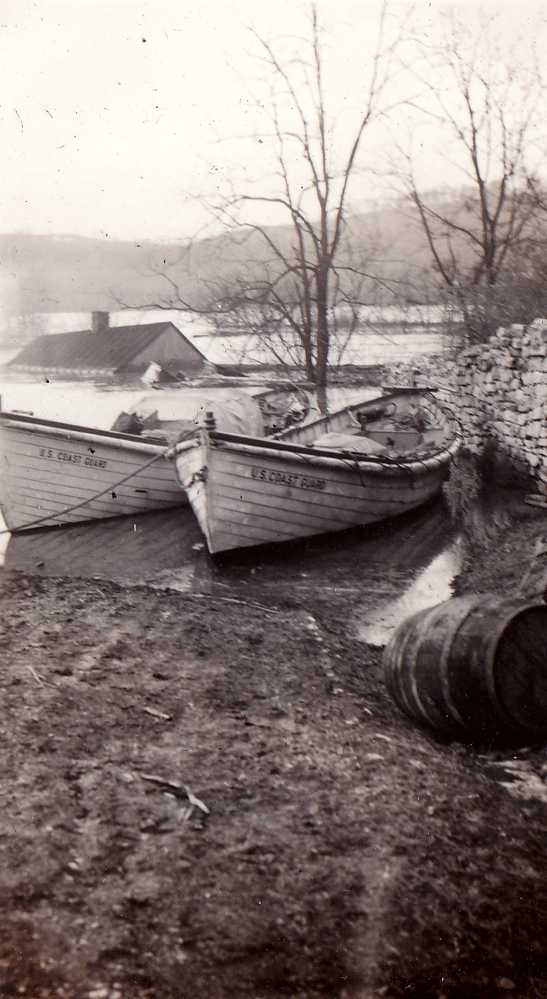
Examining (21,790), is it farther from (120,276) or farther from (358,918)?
(120,276)

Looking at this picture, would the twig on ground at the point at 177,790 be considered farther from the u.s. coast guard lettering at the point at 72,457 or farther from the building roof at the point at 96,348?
the building roof at the point at 96,348

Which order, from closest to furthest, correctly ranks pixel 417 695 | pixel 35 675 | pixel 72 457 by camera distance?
1. pixel 417 695
2. pixel 35 675
3. pixel 72 457

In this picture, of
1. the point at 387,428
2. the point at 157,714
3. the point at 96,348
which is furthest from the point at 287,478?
the point at 96,348

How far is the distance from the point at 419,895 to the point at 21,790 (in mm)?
2052

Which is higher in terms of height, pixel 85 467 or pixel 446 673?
pixel 85 467

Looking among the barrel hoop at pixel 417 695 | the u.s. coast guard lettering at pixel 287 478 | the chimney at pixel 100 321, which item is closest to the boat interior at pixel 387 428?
the u.s. coast guard lettering at pixel 287 478

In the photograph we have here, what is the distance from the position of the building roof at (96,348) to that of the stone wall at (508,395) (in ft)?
56.6

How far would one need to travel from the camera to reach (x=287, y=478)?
32.0 ft

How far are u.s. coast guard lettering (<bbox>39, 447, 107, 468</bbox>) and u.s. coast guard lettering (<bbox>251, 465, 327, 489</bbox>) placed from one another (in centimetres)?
308

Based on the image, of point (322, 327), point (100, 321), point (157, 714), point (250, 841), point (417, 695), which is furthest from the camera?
point (100, 321)

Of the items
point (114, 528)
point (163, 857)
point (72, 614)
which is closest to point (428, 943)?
point (163, 857)

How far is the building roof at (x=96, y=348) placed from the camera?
32.6 metres

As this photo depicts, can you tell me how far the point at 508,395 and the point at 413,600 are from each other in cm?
695

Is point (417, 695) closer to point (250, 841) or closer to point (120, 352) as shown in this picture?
point (250, 841)
